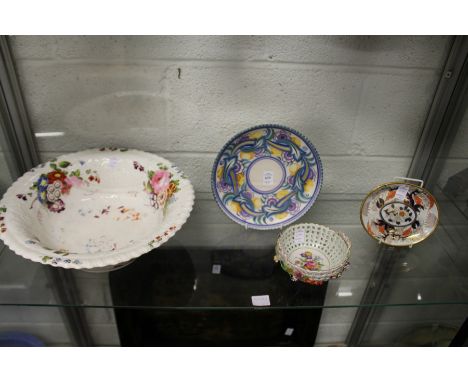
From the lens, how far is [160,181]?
828 mm

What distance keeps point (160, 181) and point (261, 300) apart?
0.31 metres

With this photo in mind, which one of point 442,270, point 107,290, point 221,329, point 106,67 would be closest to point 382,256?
point 442,270

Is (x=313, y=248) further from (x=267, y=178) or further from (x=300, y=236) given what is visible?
(x=267, y=178)

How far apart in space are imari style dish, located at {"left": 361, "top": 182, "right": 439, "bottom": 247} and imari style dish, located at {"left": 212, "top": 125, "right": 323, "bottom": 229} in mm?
134

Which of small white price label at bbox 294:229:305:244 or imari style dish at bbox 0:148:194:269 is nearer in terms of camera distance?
imari style dish at bbox 0:148:194:269

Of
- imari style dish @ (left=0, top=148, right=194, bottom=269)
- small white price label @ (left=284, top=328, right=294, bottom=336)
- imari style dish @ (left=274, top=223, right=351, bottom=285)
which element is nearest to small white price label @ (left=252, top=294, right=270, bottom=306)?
imari style dish @ (left=274, top=223, right=351, bottom=285)

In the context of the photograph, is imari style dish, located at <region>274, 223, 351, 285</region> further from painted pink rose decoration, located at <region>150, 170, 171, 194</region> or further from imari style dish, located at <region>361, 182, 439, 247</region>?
painted pink rose decoration, located at <region>150, 170, 171, 194</region>

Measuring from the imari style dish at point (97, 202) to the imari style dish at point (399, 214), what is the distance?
40 cm

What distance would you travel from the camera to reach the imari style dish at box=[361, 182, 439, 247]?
0.84 metres

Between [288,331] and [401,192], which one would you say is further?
[288,331]

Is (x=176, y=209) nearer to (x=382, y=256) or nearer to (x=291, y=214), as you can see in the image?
(x=291, y=214)

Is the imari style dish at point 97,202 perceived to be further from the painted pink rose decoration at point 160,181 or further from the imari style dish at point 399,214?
the imari style dish at point 399,214

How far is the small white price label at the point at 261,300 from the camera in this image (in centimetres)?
76

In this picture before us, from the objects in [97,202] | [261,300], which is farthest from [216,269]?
[97,202]
